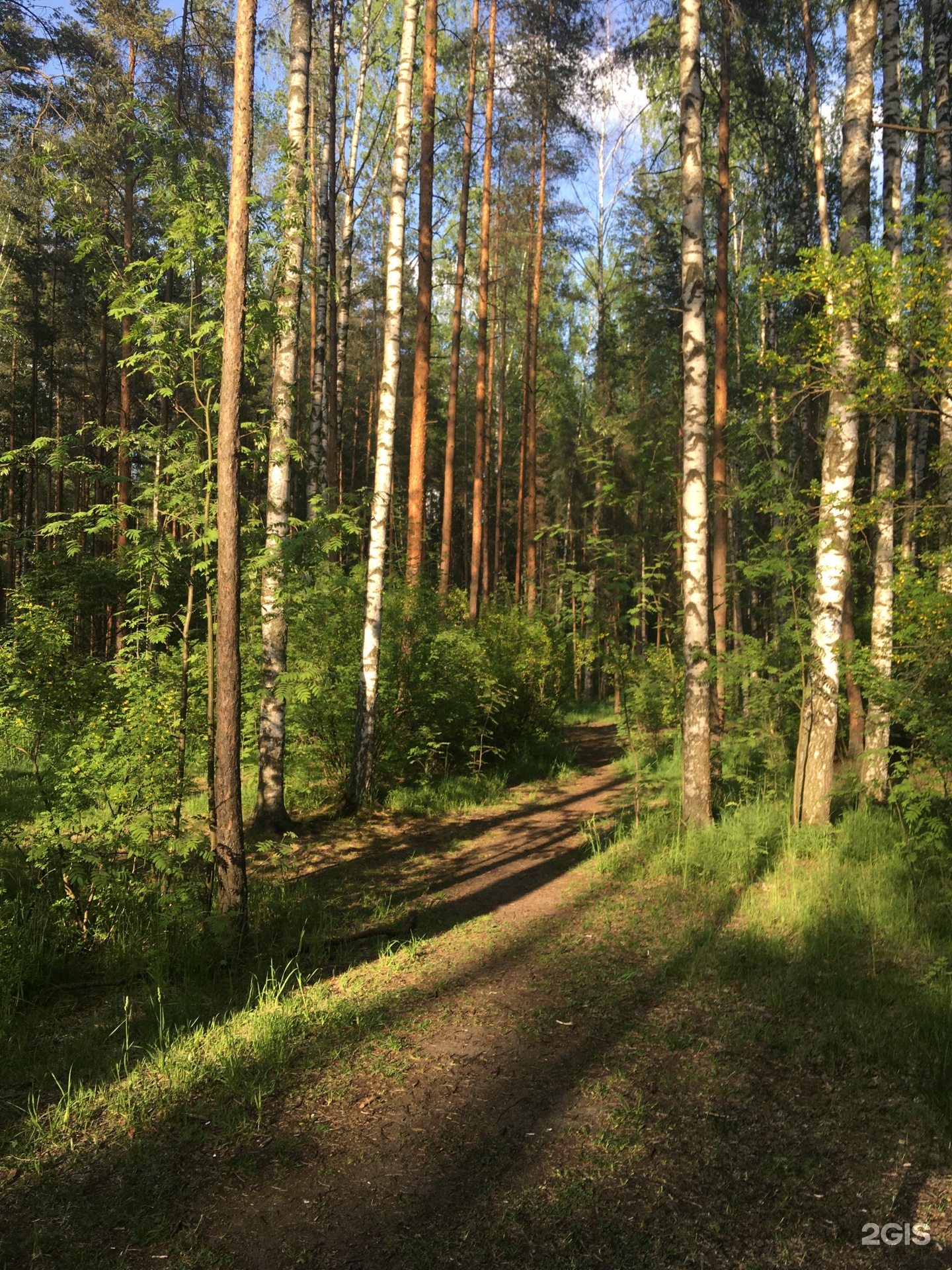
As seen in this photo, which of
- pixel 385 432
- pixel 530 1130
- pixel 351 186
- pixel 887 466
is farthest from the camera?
pixel 351 186

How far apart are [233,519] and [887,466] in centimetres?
805

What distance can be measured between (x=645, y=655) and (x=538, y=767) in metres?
2.90

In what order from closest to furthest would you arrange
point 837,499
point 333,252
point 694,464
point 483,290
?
point 837,499, point 694,464, point 333,252, point 483,290

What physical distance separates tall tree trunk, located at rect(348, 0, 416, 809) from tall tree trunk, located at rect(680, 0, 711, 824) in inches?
136

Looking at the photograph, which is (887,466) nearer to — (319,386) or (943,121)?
(943,121)

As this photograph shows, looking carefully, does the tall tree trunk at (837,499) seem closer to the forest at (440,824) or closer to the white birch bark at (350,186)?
the forest at (440,824)

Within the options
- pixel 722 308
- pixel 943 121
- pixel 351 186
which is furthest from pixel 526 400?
pixel 943 121

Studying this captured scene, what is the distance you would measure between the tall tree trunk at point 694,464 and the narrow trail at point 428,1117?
7.16ft

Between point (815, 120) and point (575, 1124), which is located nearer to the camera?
point (575, 1124)

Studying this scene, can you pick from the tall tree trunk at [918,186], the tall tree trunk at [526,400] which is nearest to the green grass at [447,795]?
the tall tree trunk at [918,186]

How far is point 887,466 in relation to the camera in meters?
9.54

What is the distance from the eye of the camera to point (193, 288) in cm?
1570

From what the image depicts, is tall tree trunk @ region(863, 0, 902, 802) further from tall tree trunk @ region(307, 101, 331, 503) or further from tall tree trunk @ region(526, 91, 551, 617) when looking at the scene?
tall tree trunk @ region(526, 91, 551, 617)

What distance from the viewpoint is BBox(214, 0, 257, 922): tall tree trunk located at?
5.43m
